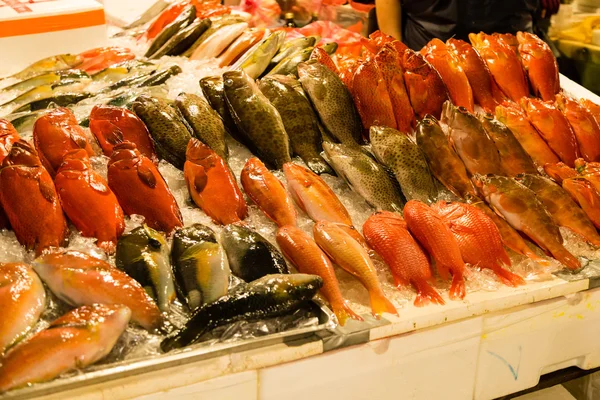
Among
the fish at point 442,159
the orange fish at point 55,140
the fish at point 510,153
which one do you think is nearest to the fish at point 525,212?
the fish at point 442,159

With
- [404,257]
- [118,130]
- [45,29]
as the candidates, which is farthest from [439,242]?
[45,29]

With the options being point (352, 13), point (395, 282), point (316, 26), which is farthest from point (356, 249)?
point (352, 13)

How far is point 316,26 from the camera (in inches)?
160

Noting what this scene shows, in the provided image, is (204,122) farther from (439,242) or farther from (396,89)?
(439,242)

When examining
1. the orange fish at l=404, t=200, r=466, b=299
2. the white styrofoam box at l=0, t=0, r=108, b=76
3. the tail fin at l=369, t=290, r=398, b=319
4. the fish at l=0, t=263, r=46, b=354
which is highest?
the white styrofoam box at l=0, t=0, r=108, b=76

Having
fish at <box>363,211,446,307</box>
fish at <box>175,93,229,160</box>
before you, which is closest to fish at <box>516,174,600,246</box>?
fish at <box>363,211,446,307</box>

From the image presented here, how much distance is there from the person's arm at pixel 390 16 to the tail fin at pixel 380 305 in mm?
3274

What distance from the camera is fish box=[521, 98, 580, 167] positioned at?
2496mm

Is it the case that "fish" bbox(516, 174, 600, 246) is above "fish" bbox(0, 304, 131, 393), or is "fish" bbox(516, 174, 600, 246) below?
below

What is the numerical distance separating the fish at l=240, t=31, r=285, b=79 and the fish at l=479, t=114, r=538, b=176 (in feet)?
3.85

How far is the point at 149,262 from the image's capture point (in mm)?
Result: 1686

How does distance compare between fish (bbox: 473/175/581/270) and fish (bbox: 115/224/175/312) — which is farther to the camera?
fish (bbox: 473/175/581/270)

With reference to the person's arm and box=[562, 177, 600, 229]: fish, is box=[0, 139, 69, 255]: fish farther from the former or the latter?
the person's arm

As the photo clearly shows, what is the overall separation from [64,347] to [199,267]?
426 millimetres
